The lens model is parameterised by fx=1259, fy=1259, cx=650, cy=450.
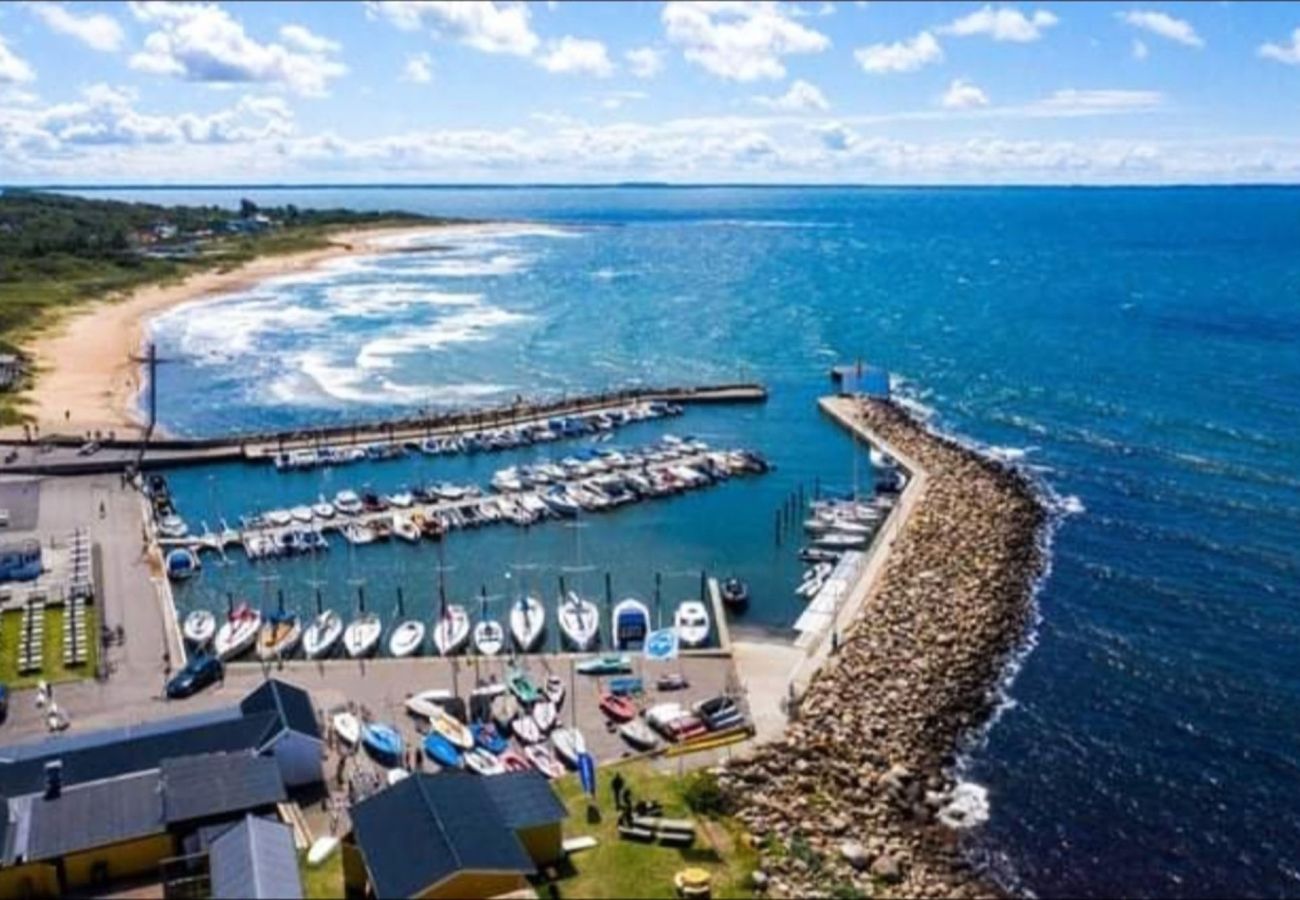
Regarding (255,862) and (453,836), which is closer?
(255,862)

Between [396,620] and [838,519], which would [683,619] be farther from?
[838,519]

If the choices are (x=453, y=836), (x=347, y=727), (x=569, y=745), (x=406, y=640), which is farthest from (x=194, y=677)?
(x=453, y=836)

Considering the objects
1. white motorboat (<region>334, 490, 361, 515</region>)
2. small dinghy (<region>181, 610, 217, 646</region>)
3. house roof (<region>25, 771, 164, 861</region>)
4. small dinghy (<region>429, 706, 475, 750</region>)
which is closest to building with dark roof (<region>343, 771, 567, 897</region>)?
house roof (<region>25, 771, 164, 861</region>)

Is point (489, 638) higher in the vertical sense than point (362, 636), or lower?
higher

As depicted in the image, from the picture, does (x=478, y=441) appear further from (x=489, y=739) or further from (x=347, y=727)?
(x=489, y=739)

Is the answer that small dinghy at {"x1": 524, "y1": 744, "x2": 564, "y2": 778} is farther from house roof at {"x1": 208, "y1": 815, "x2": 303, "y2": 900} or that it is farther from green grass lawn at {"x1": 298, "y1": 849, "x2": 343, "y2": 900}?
house roof at {"x1": 208, "y1": 815, "x2": 303, "y2": 900}

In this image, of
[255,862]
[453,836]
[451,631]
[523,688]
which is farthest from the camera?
[451,631]
